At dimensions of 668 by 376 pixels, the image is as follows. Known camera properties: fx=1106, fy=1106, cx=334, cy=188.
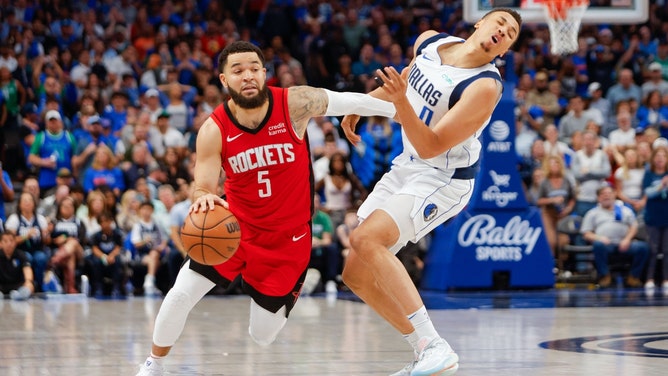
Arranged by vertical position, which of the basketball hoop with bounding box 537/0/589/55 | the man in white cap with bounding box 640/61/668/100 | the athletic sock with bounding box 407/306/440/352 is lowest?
the athletic sock with bounding box 407/306/440/352

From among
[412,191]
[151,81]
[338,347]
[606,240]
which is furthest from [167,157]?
[412,191]

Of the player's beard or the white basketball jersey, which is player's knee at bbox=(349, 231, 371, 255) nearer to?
the white basketball jersey

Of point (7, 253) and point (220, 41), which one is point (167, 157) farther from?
point (220, 41)

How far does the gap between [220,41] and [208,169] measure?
12.5m

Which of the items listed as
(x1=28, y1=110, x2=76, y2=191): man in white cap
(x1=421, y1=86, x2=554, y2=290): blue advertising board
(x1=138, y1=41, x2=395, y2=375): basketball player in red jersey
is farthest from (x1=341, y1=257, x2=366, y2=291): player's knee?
(x1=28, y1=110, x2=76, y2=191): man in white cap

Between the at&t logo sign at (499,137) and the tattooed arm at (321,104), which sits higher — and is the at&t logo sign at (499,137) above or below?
below

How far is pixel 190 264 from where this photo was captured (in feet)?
20.0

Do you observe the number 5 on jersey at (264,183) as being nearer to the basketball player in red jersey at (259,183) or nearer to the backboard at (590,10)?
the basketball player in red jersey at (259,183)

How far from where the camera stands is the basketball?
5.63 metres

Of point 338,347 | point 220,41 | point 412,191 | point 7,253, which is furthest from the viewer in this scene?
point 220,41

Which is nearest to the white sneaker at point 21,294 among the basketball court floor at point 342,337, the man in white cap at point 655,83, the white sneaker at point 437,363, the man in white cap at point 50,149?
the basketball court floor at point 342,337

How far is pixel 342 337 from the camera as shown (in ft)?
28.5

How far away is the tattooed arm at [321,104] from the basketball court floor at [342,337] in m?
1.61

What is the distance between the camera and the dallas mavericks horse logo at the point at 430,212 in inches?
257
